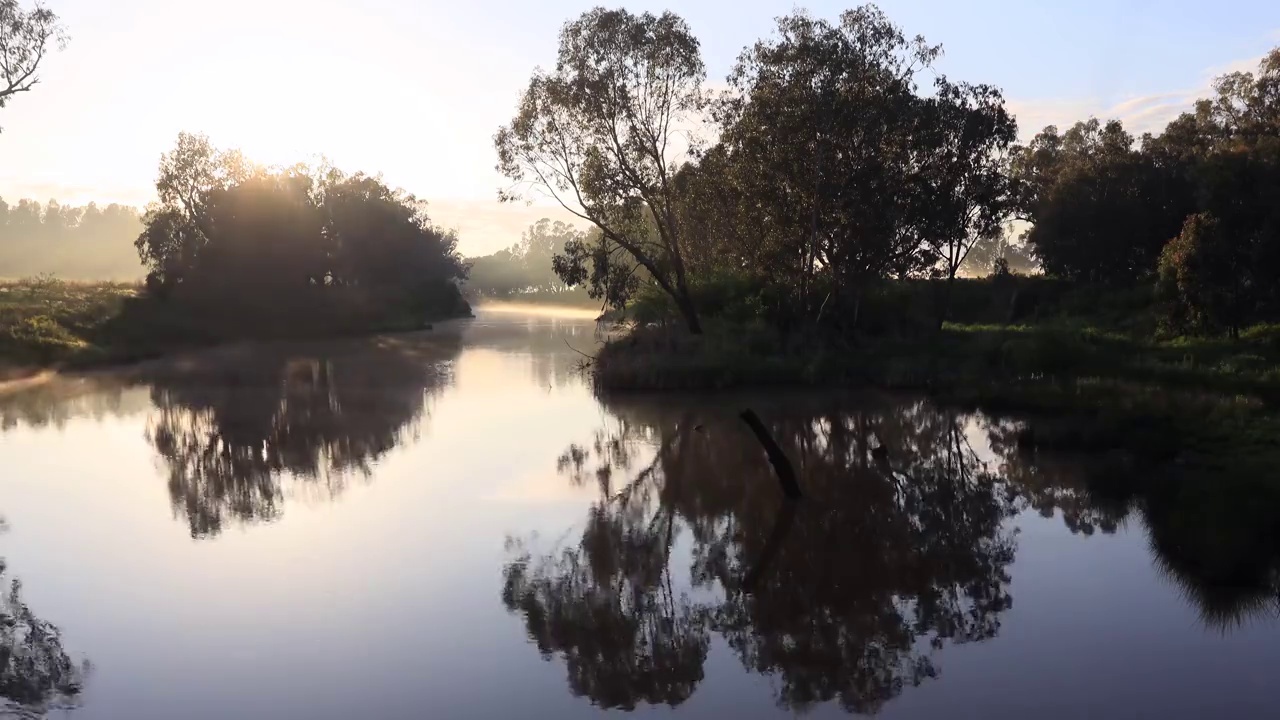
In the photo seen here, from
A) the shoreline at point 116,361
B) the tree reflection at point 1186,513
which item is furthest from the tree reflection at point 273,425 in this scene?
the tree reflection at point 1186,513

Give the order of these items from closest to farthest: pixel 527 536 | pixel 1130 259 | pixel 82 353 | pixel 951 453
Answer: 1. pixel 527 536
2. pixel 951 453
3. pixel 82 353
4. pixel 1130 259

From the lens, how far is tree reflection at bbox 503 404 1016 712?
36.9ft

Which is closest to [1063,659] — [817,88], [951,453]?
[951,453]

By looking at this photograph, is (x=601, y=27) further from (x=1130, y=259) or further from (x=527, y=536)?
(x=1130, y=259)

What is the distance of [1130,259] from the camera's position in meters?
71.6

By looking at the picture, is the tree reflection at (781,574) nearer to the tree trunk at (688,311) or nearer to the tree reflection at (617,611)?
the tree reflection at (617,611)

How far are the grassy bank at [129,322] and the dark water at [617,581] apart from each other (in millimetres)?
24268

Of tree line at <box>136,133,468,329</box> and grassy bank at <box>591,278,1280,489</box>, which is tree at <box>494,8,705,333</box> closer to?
grassy bank at <box>591,278,1280,489</box>

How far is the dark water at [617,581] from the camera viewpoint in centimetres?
1061

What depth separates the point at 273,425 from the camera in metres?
30.5

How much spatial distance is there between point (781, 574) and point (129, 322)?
57.3 metres

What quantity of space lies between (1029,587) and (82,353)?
4861 centimetres

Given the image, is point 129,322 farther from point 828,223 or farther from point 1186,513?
point 1186,513

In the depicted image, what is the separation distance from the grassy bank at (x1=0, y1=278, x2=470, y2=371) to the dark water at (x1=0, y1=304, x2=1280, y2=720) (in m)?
24.3
